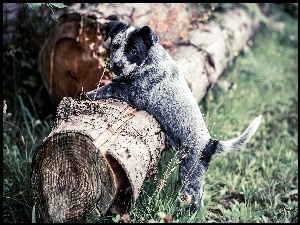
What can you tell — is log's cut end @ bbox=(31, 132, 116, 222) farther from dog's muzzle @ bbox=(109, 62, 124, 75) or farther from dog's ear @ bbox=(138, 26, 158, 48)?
dog's ear @ bbox=(138, 26, 158, 48)

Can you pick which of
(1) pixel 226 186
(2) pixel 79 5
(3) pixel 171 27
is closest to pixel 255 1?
(3) pixel 171 27

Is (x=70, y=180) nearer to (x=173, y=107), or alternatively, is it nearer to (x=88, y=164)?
(x=88, y=164)

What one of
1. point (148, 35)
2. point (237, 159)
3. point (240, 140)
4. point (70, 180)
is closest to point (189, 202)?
point (240, 140)

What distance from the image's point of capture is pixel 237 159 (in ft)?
14.1

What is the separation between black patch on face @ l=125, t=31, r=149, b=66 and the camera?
3061mm

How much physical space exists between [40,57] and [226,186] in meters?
2.58

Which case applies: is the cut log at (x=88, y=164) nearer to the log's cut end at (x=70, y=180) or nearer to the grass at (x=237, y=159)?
the log's cut end at (x=70, y=180)

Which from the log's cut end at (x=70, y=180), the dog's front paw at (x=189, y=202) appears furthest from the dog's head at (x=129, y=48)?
the dog's front paw at (x=189, y=202)

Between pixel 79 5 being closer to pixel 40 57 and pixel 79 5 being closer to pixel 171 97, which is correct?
pixel 40 57

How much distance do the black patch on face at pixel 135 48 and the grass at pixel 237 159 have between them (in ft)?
2.79

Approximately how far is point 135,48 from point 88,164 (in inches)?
38.7

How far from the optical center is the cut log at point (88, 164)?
2703 millimetres

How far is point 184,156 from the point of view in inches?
121

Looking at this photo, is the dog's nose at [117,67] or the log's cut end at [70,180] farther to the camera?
the dog's nose at [117,67]
